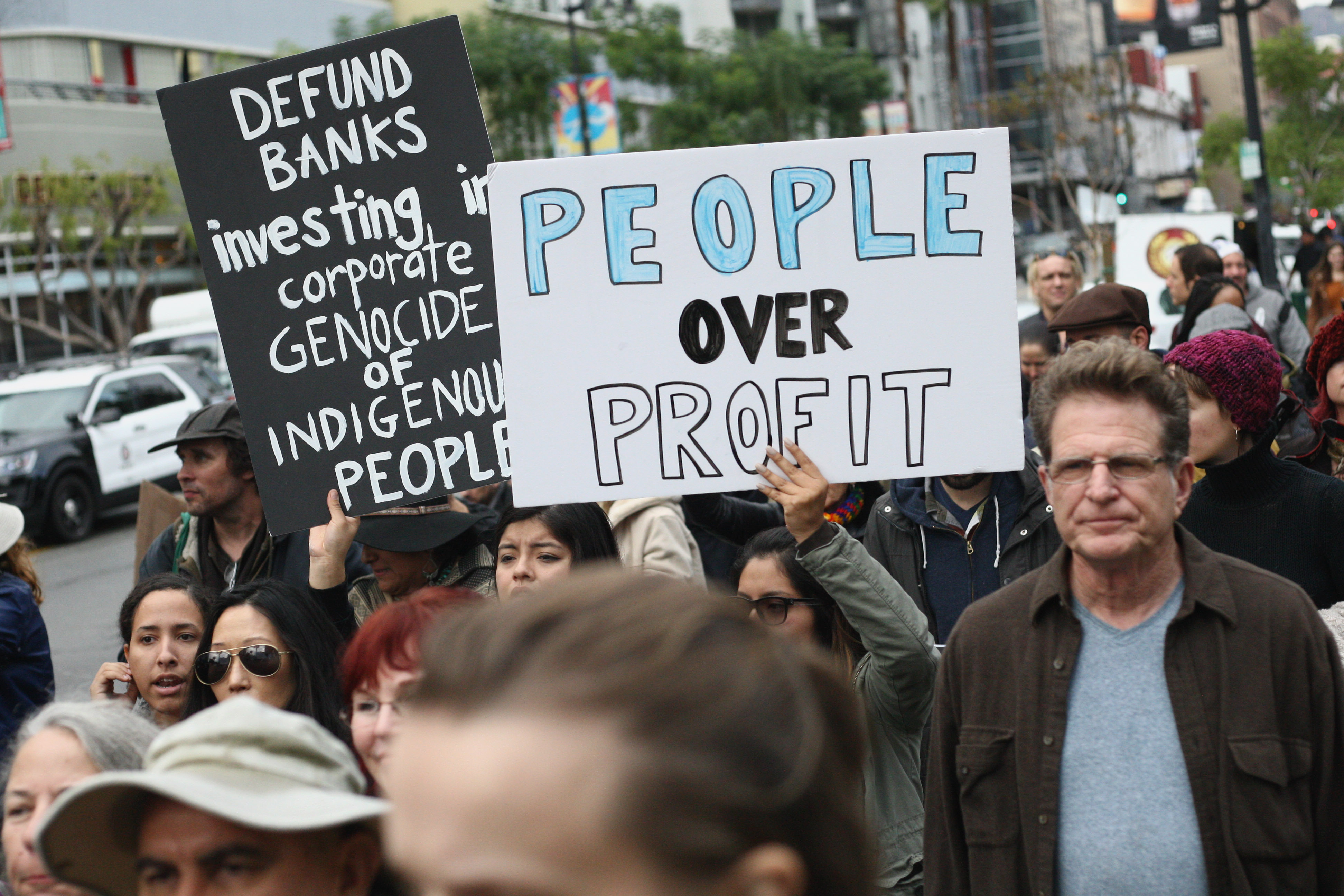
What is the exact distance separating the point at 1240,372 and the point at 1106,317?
202 centimetres

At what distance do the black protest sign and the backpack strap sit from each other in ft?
3.89

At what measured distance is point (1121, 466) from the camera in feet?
8.55

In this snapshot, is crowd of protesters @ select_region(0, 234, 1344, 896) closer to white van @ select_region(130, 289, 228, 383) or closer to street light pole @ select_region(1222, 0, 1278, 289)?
street light pole @ select_region(1222, 0, 1278, 289)

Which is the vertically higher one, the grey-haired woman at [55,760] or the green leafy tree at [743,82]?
the green leafy tree at [743,82]

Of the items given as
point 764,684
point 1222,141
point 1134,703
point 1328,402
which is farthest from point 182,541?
point 1222,141

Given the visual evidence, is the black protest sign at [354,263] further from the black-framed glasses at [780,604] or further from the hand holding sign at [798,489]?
the hand holding sign at [798,489]


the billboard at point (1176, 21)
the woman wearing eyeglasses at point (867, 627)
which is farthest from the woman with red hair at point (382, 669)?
the billboard at point (1176, 21)

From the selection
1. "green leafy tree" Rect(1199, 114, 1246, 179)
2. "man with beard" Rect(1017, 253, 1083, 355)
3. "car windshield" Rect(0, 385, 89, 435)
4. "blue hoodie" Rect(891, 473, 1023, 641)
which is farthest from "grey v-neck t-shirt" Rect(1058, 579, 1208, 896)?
"green leafy tree" Rect(1199, 114, 1246, 179)

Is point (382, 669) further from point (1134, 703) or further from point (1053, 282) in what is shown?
point (1053, 282)

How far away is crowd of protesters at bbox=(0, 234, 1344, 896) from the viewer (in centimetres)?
110

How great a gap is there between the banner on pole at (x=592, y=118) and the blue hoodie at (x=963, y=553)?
33.1m

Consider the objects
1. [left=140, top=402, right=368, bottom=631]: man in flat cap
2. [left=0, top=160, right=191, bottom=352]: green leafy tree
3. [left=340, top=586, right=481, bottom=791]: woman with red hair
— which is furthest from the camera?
[left=0, top=160, right=191, bottom=352]: green leafy tree

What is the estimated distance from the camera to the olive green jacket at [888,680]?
3.13m

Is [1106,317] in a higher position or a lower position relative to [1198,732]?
higher
